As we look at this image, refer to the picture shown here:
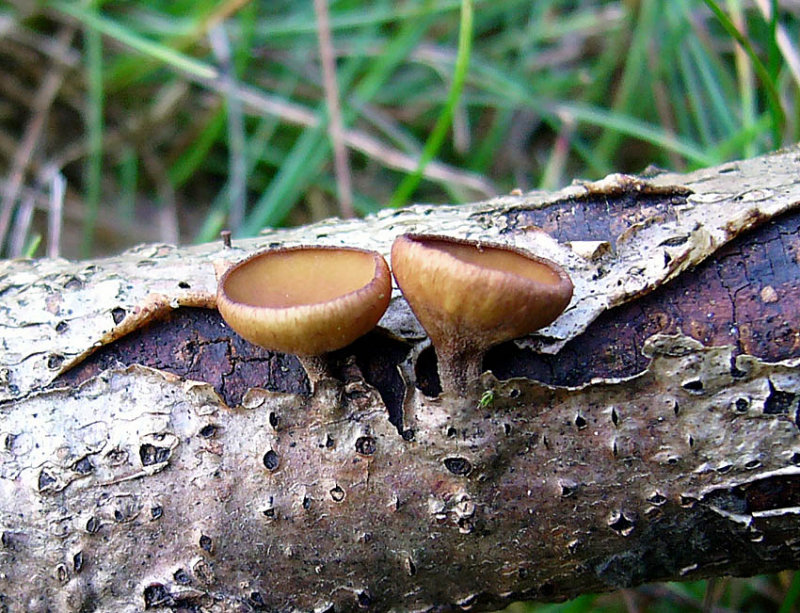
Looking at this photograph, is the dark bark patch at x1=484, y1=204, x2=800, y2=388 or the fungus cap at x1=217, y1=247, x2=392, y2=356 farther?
the dark bark patch at x1=484, y1=204, x2=800, y2=388

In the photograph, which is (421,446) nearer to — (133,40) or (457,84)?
(457,84)

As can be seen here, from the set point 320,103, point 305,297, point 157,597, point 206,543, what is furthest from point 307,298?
point 320,103

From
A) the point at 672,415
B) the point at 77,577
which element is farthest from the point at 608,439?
the point at 77,577

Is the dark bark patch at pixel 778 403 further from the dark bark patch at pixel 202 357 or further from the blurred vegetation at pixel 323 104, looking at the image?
the blurred vegetation at pixel 323 104

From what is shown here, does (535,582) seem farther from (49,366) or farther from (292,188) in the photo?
(292,188)

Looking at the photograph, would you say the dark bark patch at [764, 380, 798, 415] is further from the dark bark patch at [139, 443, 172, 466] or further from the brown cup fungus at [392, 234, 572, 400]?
the dark bark patch at [139, 443, 172, 466]

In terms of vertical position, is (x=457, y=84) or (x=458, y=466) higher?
(x=457, y=84)

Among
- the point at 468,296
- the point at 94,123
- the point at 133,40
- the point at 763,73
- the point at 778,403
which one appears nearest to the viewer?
the point at 468,296

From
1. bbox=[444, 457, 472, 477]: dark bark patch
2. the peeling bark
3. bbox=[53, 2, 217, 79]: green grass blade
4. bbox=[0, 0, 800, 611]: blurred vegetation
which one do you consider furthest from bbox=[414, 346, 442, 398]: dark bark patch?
bbox=[0, 0, 800, 611]: blurred vegetation

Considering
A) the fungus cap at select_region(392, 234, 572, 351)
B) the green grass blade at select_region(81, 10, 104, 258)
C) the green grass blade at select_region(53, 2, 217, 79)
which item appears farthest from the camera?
the green grass blade at select_region(81, 10, 104, 258)
